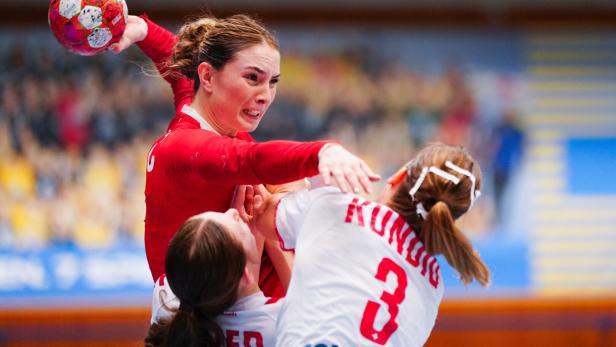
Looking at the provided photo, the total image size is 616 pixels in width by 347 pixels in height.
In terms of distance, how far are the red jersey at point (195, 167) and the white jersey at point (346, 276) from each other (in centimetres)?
14

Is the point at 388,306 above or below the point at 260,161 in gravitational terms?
below

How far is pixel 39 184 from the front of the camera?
24.9ft

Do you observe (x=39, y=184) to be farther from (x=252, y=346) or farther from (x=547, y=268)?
(x=252, y=346)

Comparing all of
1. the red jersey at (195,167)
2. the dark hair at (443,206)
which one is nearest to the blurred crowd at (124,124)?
the red jersey at (195,167)

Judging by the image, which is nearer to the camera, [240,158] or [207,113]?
[240,158]

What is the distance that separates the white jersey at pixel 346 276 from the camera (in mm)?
2299

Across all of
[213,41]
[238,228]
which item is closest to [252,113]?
[213,41]

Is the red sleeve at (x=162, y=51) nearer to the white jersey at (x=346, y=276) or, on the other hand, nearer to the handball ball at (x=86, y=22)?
the handball ball at (x=86, y=22)

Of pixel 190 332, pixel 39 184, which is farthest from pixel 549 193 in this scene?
pixel 190 332

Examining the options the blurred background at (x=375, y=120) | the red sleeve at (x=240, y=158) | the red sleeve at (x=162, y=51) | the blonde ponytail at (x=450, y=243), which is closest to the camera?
the red sleeve at (x=240, y=158)

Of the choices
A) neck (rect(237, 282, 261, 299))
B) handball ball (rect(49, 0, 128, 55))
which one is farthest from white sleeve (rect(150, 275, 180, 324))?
handball ball (rect(49, 0, 128, 55))

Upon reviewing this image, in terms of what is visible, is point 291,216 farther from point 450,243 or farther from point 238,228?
point 450,243

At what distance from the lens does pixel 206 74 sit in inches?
111

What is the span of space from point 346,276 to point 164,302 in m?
0.59
